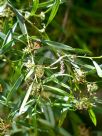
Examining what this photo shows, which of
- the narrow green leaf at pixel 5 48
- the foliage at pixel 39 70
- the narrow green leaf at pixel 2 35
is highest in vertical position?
the narrow green leaf at pixel 2 35

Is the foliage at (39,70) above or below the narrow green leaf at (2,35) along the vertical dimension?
below

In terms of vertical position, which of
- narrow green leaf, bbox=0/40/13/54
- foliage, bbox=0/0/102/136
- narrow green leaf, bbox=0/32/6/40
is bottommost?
foliage, bbox=0/0/102/136

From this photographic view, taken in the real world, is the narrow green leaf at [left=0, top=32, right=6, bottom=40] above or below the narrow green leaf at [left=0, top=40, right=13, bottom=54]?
above

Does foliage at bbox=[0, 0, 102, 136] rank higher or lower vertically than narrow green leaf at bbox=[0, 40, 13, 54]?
lower

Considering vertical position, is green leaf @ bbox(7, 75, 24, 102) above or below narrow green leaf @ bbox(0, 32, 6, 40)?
below

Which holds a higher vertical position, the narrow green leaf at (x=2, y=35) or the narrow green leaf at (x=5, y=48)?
the narrow green leaf at (x=2, y=35)

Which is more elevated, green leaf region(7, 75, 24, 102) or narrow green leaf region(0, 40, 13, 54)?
narrow green leaf region(0, 40, 13, 54)

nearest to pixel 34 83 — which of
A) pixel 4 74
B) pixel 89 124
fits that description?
pixel 4 74

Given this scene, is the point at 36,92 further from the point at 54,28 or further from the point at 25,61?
the point at 54,28

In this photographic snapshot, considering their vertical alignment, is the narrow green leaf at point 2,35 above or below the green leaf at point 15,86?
above

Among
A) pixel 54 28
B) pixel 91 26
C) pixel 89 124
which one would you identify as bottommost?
pixel 89 124

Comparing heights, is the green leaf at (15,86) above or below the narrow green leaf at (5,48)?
below
